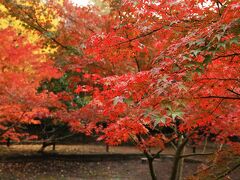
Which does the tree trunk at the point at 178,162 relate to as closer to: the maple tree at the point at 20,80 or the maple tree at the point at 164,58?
the maple tree at the point at 164,58

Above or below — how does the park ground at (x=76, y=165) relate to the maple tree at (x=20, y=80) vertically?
below

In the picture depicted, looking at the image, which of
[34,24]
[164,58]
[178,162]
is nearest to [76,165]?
[178,162]

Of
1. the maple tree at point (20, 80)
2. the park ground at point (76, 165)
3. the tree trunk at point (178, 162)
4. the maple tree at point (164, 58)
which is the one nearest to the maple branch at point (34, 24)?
the maple tree at point (164, 58)

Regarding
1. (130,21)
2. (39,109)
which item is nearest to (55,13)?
(39,109)

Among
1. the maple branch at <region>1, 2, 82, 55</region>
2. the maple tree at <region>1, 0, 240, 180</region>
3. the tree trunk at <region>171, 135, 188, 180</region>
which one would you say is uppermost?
the maple branch at <region>1, 2, 82, 55</region>

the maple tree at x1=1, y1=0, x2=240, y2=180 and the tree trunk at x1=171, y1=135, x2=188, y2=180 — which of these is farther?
the tree trunk at x1=171, y1=135, x2=188, y2=180

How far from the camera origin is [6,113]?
32.9 feet

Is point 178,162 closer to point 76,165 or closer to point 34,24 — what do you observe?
point 34,24

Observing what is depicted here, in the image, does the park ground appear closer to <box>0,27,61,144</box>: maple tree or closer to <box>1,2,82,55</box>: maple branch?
<box>0,27,61,144</box>: maple tree

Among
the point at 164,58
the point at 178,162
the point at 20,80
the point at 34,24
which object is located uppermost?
the point at 34,24

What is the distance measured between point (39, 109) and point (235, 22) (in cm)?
872

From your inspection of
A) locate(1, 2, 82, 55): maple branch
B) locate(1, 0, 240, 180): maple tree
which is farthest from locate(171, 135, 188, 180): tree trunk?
locate(1, 2, 82, 55): maple branch

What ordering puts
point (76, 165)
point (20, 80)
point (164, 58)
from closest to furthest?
point (164, 58) < point (20, 80) < point (76, 165)

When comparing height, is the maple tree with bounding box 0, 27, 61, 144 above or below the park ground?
above
